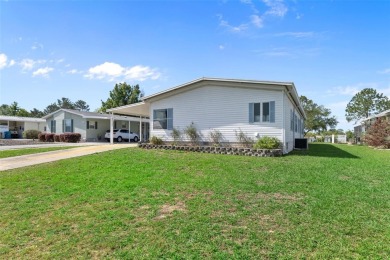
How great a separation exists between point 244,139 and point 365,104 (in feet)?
156

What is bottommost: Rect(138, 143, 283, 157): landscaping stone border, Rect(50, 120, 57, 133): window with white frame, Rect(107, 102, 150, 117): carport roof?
Rect(138, 143, 283, 157): landscaping stone border

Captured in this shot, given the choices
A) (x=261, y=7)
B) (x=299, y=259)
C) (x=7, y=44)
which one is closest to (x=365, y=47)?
(x=261, y=7)

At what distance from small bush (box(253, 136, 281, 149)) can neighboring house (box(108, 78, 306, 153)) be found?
570mm

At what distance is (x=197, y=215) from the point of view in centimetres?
475

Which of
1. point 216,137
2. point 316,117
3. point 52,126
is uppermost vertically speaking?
point 316,117

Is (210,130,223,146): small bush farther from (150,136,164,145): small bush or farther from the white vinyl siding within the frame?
(150,136,164,145): small bush

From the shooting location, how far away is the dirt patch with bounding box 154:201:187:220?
480 cm

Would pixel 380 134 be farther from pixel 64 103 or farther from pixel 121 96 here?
pixel 64 103

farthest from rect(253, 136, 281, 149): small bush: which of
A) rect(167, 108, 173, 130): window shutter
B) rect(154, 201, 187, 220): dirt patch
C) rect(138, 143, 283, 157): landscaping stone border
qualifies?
rect(154, 201, 187, 220): dirt patch

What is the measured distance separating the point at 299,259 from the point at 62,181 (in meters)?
6.59

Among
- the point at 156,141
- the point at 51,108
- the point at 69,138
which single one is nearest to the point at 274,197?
the point at 156,141

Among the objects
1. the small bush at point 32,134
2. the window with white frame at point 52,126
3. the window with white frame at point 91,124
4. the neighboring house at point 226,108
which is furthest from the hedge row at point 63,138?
the neighboring house at point 226,108

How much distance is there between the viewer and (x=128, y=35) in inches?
571

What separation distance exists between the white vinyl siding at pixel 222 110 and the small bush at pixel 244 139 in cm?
17
